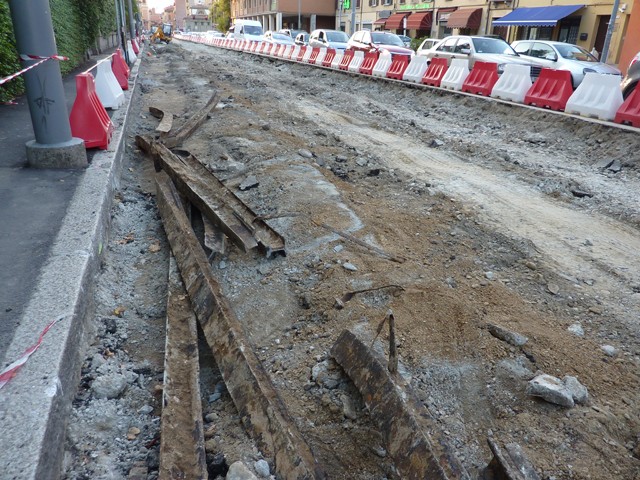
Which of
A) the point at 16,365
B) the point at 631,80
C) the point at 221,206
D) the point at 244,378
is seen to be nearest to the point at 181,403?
the point at 244,378

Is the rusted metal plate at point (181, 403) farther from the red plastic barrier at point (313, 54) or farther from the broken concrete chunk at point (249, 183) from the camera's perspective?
the red plastic barrier at point (313, 54)

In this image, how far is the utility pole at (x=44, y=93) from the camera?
4992mm

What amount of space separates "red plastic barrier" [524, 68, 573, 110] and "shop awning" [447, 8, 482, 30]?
97.3 ft

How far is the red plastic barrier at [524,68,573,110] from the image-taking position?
10867 mm

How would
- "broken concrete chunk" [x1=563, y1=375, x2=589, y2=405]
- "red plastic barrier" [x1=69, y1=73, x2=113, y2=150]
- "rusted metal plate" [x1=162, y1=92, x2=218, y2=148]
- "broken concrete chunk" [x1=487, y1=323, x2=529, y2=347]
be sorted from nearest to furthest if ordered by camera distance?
"broken concrete chunk" [x1=563, y1=375, x2=589, y2=405] < "broken concrete chunk" [x1=487, y1=323, x2=529, y2=347] < "red plastic barrier" [x1=69, y1=73, x2=113, y2=150] < "rusted metal plate" [x1=162, y1=92, x2=218, y2=148]

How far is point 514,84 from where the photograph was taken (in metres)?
12.1

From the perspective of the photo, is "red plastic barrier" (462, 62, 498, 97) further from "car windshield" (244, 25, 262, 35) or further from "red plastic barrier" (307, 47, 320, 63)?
"car windshield" (244, 25, 262, 35)

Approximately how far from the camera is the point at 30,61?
5.05 metres

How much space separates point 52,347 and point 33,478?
2.63 feet

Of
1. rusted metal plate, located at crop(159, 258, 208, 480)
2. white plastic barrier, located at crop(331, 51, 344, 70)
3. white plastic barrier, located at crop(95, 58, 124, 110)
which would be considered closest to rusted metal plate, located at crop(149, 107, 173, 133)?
white plastic barrier, located at crop(95, 58, 124, 110)

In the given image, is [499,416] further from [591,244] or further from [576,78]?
[576,78]

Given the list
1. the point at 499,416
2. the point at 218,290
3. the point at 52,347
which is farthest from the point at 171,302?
the point at 499,416

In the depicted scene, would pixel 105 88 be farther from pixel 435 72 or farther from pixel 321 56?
pixel 321 56

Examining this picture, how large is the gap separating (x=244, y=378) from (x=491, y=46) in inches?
672
